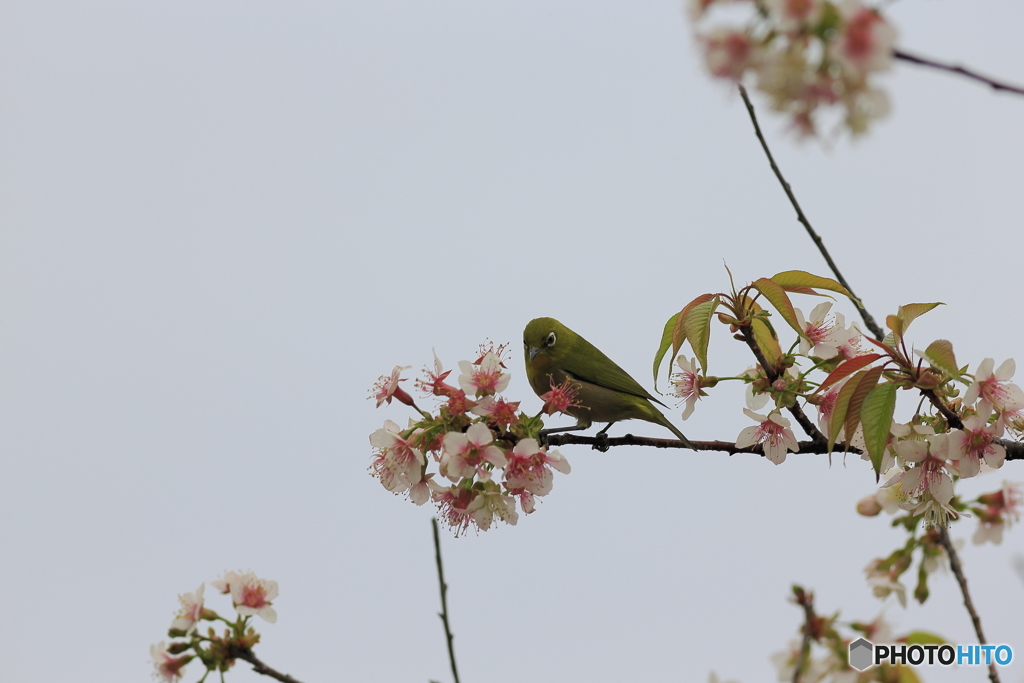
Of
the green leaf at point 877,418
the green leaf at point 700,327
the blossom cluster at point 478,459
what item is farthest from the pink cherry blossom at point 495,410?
the green leaf at point 877,418

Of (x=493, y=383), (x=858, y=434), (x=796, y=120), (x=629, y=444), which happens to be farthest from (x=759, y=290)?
(x=796, y=120)

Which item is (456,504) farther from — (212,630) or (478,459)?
(212,630)

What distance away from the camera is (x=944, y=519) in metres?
3.19

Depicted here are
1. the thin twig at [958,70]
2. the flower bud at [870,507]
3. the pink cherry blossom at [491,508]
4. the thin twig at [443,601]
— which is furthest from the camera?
the flower bud at [870,507]

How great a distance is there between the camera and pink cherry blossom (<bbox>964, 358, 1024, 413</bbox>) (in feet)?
9.09

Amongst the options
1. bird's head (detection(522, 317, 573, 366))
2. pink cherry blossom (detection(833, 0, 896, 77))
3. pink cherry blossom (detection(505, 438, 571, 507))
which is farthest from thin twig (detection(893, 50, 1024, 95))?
bird's head (detection(522, 317, 573, 366))

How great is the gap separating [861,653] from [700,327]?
3.73ft

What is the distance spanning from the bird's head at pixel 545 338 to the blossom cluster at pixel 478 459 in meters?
1.85

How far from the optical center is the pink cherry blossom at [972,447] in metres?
2.81

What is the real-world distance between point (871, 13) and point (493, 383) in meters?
2.10

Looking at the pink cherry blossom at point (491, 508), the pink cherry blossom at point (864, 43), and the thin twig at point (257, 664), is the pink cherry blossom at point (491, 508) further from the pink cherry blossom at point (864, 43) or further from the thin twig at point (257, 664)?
the pink cherry blossom at point (864, 43)

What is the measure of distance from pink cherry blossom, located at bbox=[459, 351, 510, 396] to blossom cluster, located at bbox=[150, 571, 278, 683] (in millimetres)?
1164

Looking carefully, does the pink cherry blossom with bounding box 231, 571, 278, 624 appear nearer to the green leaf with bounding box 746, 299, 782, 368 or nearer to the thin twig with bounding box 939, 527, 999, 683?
the green leaf with bounding box 746, 299, 782, 368

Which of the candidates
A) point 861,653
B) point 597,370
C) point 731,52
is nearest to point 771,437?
point 861,653
